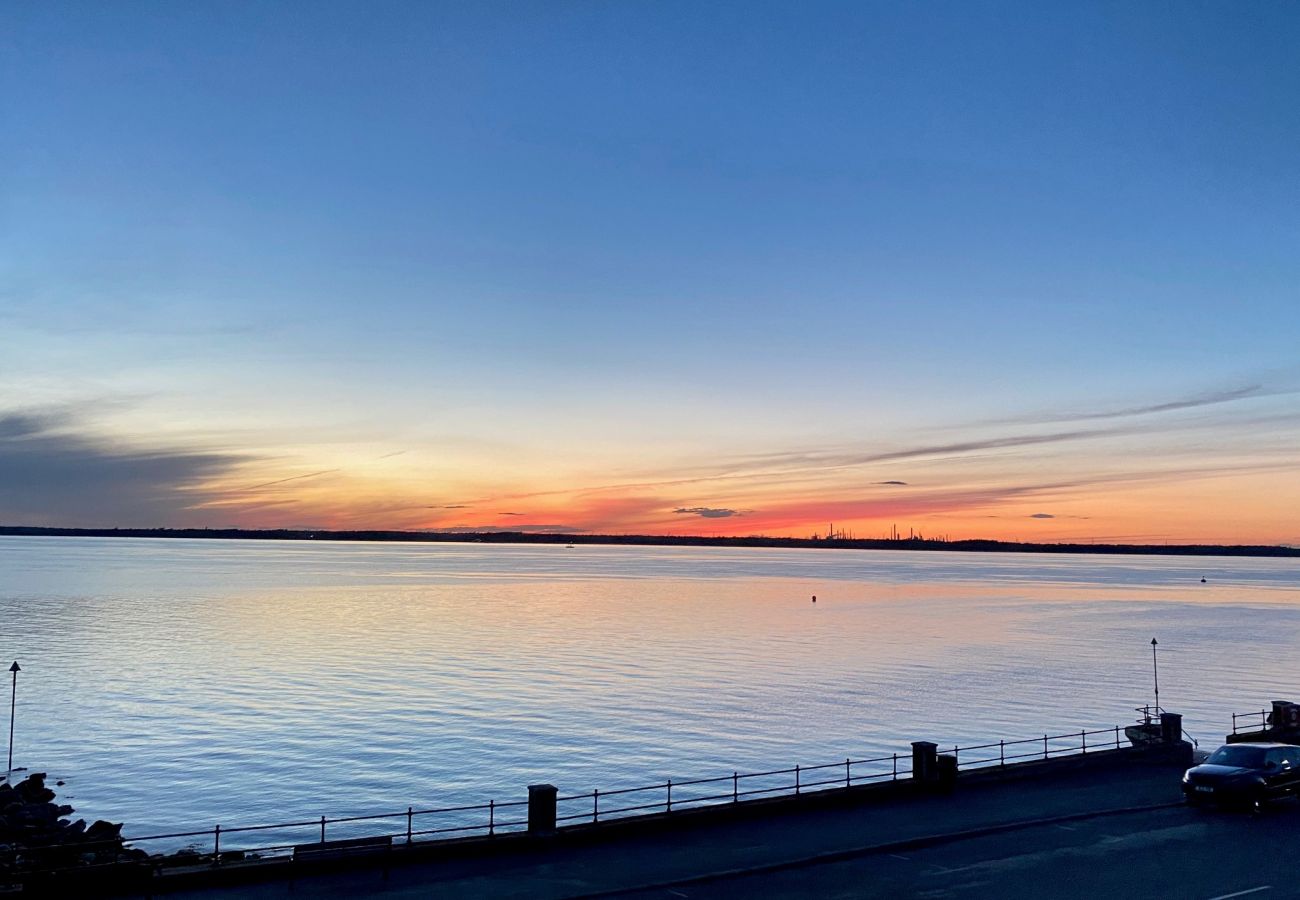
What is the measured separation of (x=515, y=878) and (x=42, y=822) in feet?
82.8

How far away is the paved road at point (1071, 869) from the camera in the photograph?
64.3 feet

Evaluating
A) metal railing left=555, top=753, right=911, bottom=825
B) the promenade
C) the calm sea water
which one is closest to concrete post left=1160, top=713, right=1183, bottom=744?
the promenade

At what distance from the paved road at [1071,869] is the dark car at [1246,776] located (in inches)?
44.3

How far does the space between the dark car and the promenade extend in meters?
0.56

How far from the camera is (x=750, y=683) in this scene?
80500 millimetres

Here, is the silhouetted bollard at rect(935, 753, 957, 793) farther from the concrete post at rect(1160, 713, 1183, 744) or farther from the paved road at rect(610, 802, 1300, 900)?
the concrete post at rect(1160, 713, 1183, 744)

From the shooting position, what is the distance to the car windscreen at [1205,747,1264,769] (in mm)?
27325

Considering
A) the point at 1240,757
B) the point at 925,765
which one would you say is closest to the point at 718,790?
the point at 925,765

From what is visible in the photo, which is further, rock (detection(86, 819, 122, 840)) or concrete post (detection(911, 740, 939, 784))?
rock (detection(86, 819, 122, 840))

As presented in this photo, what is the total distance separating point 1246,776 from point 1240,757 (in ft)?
4.77

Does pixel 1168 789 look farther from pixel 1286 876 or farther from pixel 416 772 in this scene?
pixel 416 772

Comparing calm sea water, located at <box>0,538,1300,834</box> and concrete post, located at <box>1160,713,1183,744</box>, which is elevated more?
concrete post, located at <box>1160,713,1183,744</box>

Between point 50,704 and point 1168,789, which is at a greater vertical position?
point 1168,789

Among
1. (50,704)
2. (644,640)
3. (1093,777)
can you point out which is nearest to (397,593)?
(644,640)
